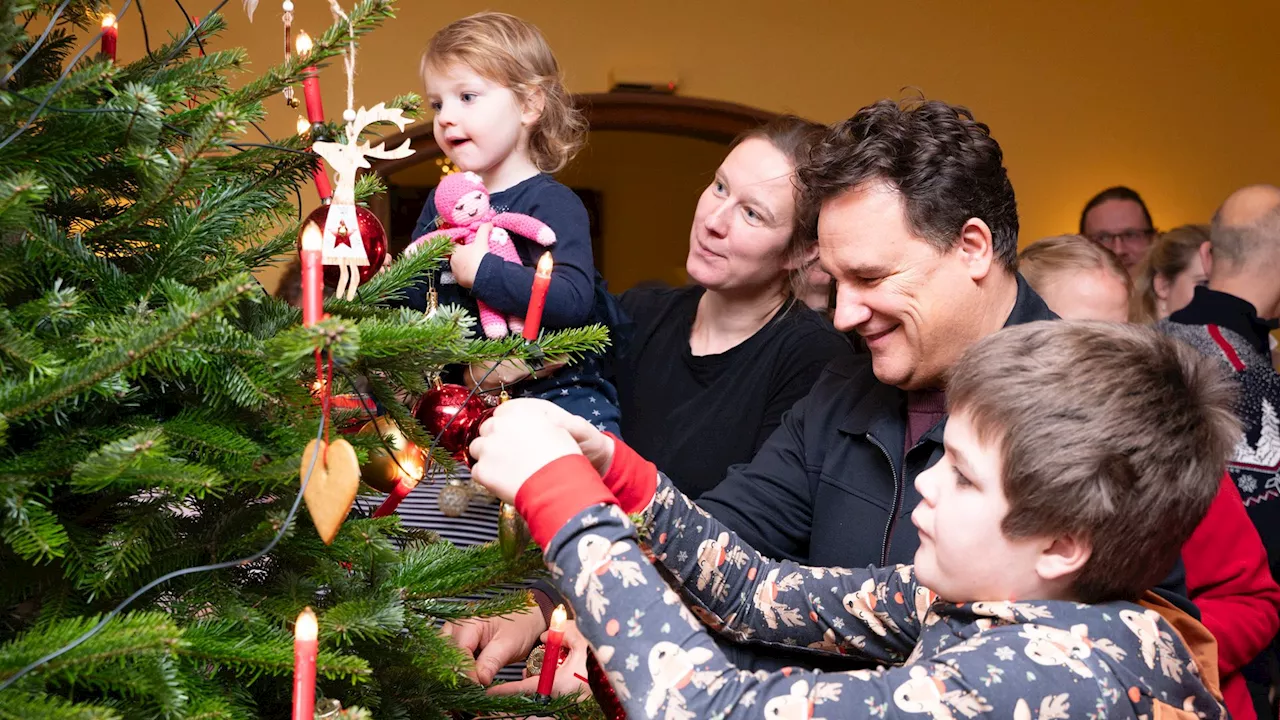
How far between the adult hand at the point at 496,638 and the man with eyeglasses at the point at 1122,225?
327 centimetres

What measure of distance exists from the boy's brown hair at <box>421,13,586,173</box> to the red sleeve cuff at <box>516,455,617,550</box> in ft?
3.86

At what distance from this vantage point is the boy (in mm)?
892

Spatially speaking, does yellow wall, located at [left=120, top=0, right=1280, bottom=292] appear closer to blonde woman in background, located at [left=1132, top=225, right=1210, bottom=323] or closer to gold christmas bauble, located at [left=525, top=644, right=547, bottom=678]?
blonde woman in background, located at [left=1132, top=225, right=1210, bottom=323]

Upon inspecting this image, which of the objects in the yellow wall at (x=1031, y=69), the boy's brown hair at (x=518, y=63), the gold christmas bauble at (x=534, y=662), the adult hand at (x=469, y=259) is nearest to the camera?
the gold christmas bauble at (x=534, y=662)

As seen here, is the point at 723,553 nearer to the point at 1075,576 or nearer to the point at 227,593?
the point at 1075,576

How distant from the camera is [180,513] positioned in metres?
0.93

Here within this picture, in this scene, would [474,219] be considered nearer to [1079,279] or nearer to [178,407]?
[178,407]

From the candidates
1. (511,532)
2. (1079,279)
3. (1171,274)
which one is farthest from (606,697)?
(1171,274)

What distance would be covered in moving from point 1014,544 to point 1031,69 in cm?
509

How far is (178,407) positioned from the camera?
916 millimetres

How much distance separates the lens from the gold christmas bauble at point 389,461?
97 cm

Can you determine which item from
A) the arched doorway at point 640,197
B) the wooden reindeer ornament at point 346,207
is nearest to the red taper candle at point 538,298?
the wooden reindeer ornament at point 346,207

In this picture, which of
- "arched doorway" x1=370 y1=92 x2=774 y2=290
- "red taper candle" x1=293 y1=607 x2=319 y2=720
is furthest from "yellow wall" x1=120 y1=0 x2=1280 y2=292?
"red taper candle" x1=293 y1=607 x2=319 y2=720

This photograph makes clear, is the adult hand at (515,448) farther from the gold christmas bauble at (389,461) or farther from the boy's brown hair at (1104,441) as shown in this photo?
the boy's brown hair at (1104,441)
